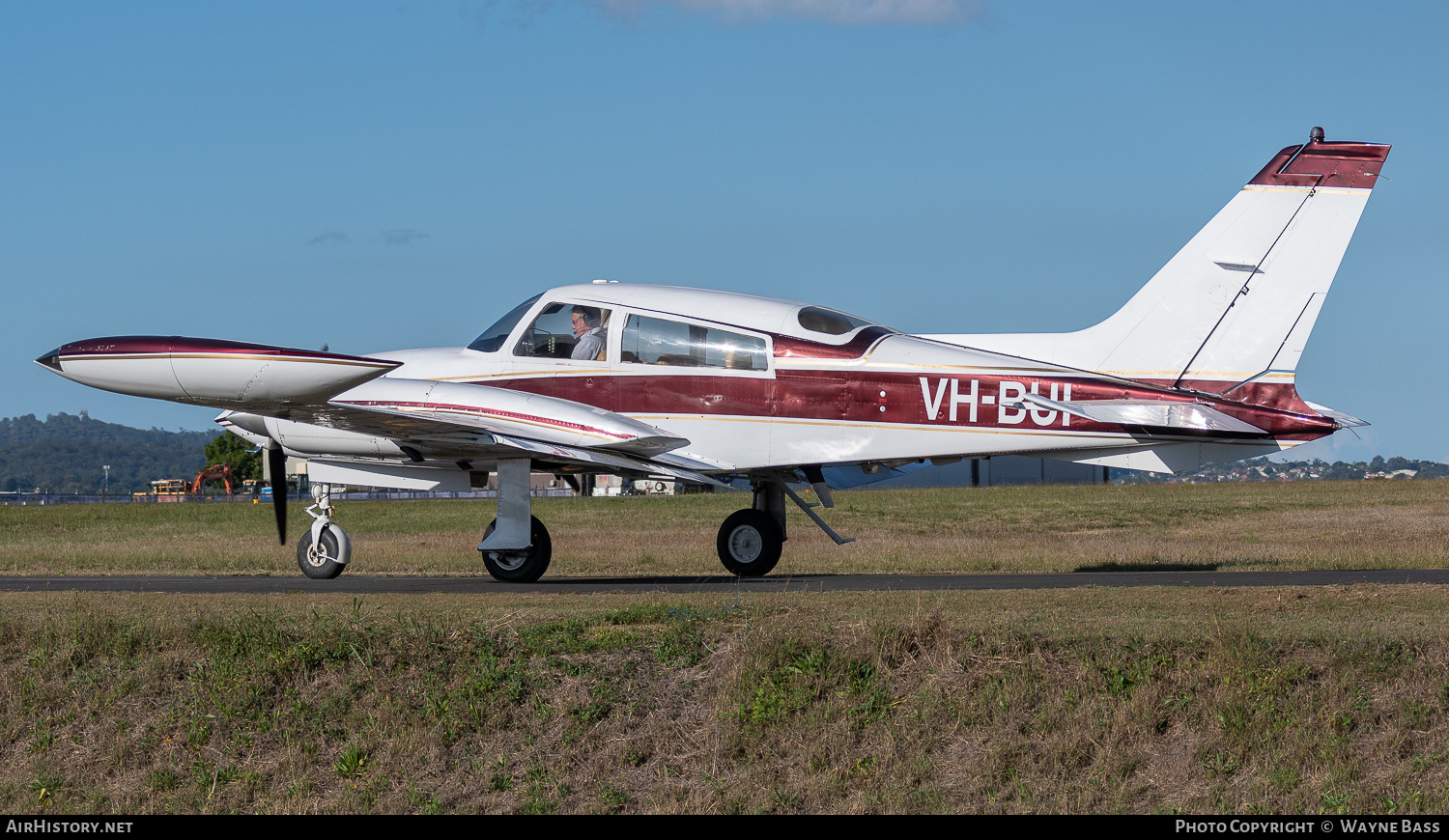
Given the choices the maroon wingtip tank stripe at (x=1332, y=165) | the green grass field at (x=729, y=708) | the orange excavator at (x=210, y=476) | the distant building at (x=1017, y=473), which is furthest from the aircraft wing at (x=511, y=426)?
the orange excavator at (x=210, y=476)

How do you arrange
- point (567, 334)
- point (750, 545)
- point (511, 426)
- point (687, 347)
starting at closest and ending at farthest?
point (511, 426) < point (687, 347) < point (567, 334) < point (750, 545)

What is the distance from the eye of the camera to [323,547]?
17.6 meters

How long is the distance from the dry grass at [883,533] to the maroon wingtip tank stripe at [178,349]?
749 centimetres

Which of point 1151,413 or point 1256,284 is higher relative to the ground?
point 1256,284

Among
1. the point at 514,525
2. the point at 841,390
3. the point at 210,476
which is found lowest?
the point at 210,476

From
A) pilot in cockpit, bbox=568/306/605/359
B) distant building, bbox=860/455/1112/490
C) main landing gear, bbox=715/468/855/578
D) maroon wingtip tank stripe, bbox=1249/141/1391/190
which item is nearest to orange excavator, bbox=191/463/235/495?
distant building, bbox=860/455/1112/490

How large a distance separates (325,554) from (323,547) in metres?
0.10

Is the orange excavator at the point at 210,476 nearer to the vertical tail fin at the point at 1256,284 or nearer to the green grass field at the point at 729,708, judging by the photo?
the vertical tail fin at the point at 1256,284

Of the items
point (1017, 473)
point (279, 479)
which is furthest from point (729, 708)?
point (1017, 473)

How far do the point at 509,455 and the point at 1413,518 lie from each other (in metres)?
32.5

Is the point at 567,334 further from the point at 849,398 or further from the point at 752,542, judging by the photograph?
the point at 849,398

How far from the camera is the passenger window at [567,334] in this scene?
1739cm

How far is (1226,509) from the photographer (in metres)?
47.2
